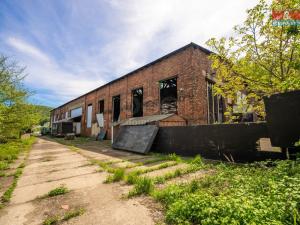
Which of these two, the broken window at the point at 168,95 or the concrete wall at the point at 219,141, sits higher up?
the broken window at the point at 168,95

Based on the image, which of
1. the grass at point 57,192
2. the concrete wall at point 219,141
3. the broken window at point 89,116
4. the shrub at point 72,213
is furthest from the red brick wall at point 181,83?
the broken window at point 89,116

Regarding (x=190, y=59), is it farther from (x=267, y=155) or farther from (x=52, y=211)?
(x=52, y=211)

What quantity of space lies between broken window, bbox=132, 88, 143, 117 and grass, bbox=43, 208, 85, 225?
35.2 feet

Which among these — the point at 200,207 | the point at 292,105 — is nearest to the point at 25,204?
the point at 200,207

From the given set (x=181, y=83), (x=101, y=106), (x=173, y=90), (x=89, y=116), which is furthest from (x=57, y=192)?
(x=89, y=116)

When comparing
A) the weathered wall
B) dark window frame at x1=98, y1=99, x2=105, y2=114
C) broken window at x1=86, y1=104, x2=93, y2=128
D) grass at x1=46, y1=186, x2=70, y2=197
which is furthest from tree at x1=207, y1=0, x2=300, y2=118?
broken window at x1=86, y1=104, x2=93, y2=128

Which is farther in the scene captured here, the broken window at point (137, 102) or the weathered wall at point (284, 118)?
the broken window at point (137, 102)

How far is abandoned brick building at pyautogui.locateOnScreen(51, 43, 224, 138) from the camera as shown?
8930mm

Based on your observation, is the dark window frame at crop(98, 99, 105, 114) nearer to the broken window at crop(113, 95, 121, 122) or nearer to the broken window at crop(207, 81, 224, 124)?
the broken window at crop(113, 95, 121, 122)

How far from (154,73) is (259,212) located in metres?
10.2

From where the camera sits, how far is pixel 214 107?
10.6 metres

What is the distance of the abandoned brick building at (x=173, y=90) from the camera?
893 centimetres

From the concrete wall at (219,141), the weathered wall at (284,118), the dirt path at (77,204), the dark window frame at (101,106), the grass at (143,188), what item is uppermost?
the dark window frame at (101,106)

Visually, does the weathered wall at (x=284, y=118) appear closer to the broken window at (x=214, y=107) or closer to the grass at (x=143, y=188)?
the grass at (x=143, y=188)
